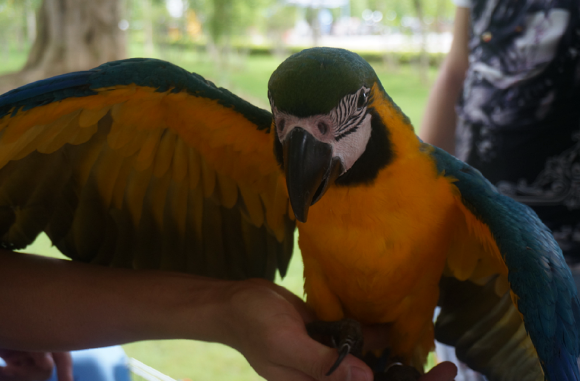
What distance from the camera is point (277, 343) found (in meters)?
0.68

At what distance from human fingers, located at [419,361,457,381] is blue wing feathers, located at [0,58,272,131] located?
52 centimetres

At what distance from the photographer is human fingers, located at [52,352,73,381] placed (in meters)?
1.01

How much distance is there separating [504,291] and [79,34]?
2777mm

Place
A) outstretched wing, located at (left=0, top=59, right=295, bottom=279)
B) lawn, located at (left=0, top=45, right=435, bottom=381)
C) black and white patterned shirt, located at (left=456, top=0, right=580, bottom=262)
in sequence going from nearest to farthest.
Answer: outstretched wing, located at (left=0, top=59, right=295, bottom=279) → black and white patterned shirt, located at (left=456, top=0, right=580, bottom=262) → lawn, located at (left=0, top=45, right=435, bottom=381)

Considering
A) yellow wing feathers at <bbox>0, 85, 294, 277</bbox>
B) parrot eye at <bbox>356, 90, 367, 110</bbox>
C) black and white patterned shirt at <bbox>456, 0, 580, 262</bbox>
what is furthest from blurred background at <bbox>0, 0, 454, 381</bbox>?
parrot eye at <bbox>356, 90, 367, 110</bbox>

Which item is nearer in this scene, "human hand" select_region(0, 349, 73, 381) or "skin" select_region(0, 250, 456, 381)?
"skin" select_region(0, 250, 456, 381)

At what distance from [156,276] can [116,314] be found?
0.34 ft

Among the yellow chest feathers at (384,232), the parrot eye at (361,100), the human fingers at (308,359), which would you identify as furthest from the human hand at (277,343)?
the parrot eye at (361,100)

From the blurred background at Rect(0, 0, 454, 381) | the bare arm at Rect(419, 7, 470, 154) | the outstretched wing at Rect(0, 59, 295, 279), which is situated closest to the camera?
the outstretched wing at Rect(0, 59, 295, 279)

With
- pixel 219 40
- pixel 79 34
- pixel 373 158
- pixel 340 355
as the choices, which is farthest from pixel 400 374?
pixel 219 40

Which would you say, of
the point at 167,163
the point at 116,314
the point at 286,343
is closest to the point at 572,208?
the point at 286,343

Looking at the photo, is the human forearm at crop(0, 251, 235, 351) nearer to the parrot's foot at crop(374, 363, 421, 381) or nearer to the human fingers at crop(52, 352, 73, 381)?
the human fingers at crop(52, 352, 73, 381)

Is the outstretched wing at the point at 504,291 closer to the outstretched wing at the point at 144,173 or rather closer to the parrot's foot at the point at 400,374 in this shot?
the parrot's foot at the point at 400,374

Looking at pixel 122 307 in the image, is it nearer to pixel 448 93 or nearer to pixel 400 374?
pixel 400 374
